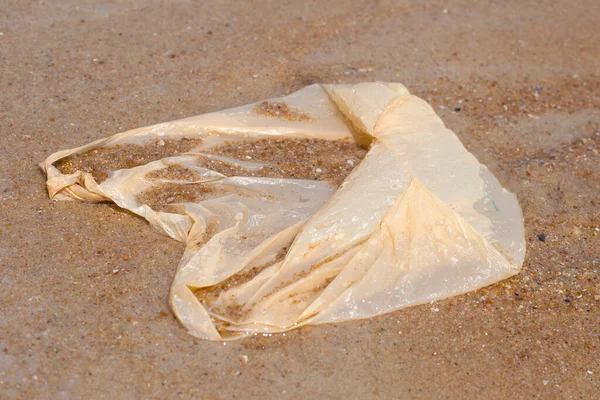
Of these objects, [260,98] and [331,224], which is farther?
[260,98]

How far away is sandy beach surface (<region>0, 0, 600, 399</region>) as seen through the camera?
7.34ft

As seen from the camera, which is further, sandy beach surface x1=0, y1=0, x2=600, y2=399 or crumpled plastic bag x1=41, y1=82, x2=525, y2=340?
crumpled plastic bag x1=41, y1=82, x2=525, y2=340

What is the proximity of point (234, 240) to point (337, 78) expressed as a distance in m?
1.48

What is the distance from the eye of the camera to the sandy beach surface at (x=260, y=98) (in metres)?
2.24

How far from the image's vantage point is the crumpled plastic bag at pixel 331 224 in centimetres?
239

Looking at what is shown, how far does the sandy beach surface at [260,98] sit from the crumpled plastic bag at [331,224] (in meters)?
0.08

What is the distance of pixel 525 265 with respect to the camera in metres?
2.70

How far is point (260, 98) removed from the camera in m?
3.52

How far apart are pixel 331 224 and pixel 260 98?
1234 mm

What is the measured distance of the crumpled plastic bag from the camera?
2.39 m

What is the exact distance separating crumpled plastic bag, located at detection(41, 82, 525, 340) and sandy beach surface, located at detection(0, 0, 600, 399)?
81 mm

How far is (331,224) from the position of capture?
2.49m

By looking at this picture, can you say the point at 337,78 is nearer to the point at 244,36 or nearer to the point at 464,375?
the point at 244,36

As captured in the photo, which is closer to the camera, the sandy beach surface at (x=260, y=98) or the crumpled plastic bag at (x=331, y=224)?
the sandy beach surface at (x=260, y=98)
